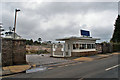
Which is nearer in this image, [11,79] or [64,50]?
[11,79]

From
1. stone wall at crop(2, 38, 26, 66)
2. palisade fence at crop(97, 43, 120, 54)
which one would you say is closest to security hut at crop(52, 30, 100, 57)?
palisade fence at crop(97, 43, 120, 54)

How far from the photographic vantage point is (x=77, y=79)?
21.9 feet

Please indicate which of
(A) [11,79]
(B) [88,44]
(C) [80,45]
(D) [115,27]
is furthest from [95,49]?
(D) [115,27]

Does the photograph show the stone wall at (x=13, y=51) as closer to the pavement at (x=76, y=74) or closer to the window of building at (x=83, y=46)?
the pavement at (x=76, y=74)

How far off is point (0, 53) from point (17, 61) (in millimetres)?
1814

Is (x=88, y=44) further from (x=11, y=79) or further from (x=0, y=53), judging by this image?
(x=11, y=79)

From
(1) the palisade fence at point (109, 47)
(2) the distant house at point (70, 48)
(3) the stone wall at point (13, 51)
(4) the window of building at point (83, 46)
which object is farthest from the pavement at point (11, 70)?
(1) the palisade fence at point (109, 47)

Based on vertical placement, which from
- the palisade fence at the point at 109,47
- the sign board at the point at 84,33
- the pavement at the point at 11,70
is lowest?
the pavement at the point at 11,70

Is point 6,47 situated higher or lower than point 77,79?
higher

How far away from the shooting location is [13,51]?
1175cm

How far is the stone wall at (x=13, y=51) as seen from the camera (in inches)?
436

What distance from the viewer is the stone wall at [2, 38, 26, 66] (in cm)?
1108

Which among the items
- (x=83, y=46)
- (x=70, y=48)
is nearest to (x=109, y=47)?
(x=83, y=46)

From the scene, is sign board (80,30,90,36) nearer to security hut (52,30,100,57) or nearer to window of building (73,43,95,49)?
security hut (52,30,100,57)
